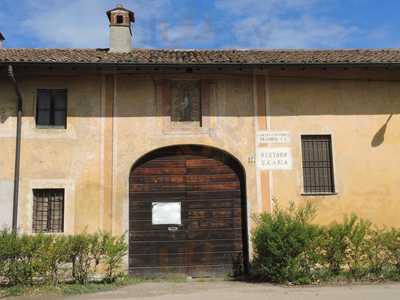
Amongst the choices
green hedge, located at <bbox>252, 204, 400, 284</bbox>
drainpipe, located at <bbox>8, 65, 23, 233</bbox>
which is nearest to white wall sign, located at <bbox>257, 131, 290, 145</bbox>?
green hedge, located at <bbox>252, 204, 400, 284</bbox>

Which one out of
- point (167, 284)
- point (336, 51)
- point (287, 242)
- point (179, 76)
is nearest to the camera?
point (287, 242)

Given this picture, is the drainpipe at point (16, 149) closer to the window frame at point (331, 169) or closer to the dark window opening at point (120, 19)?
the dark window opening at point (120, 19)

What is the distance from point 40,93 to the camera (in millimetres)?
13367

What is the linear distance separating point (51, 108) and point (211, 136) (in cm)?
441

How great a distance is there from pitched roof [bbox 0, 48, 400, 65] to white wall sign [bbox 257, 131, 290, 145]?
188 centimetres

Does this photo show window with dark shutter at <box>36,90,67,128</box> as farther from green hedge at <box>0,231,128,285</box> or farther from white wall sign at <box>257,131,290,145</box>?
white wall sign at <box>257,131,290,145</box>

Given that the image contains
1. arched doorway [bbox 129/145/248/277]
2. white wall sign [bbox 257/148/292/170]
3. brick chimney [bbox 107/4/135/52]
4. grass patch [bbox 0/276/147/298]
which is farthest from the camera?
brick chimney [bbox 107/4/135/52]

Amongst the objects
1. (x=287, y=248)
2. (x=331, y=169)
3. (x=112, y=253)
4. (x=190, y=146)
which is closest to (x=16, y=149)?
(x=112, y=253)

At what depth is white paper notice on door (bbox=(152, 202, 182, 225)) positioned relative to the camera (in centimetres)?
1308

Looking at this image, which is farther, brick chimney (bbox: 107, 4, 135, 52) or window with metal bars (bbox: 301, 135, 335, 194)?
brick chimney (bbox: 107, 4, 135, 52)

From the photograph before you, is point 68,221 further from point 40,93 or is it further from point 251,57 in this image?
point 251,57

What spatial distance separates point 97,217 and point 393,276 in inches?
289

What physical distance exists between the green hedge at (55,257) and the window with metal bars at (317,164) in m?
5.22

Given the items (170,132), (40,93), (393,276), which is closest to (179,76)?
(170,132)
